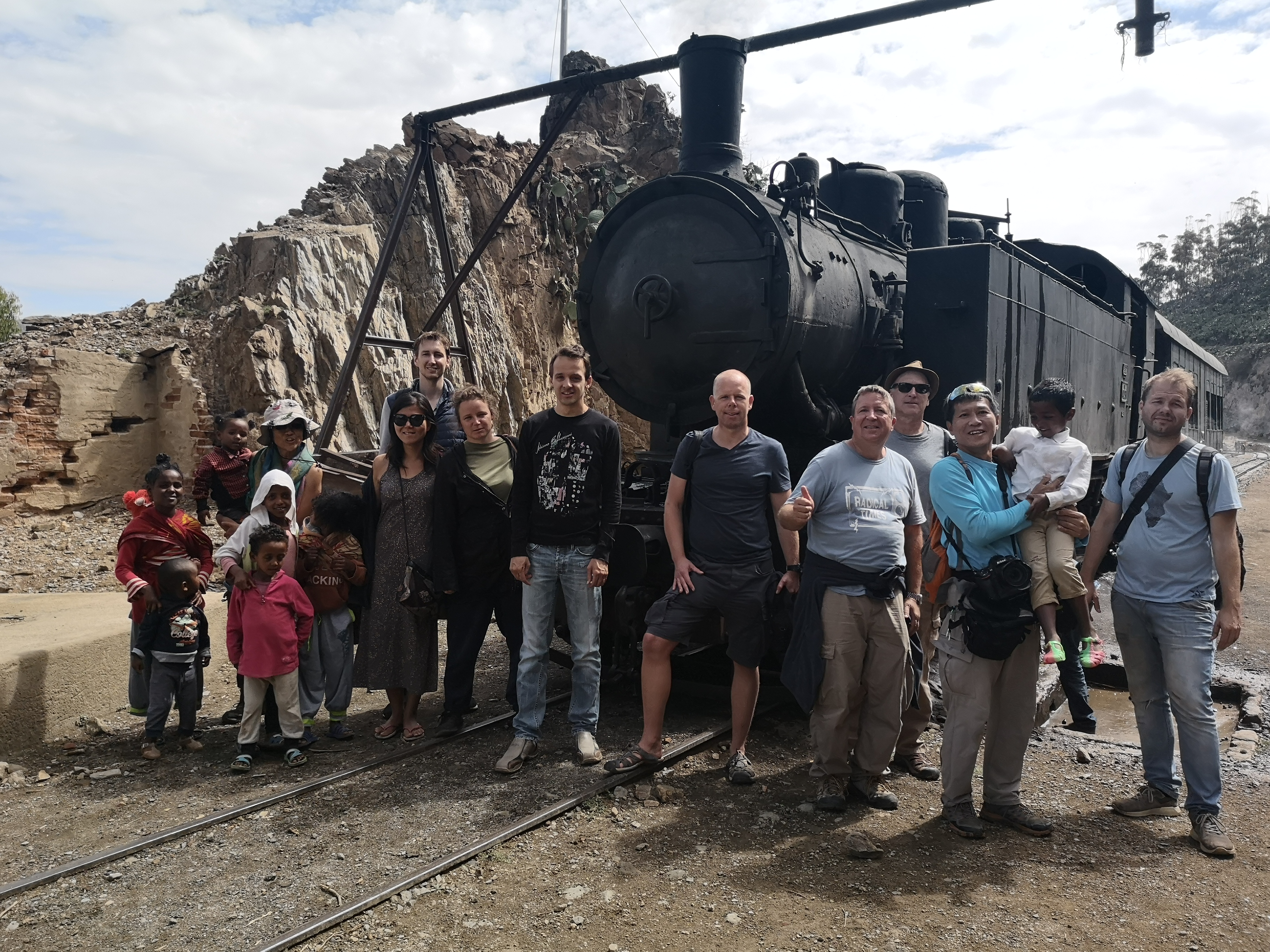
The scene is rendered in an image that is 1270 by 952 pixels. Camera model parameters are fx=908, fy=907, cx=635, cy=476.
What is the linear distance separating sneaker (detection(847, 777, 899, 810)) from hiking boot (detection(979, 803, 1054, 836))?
0.36 metres

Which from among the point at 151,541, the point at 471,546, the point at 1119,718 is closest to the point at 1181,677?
the point at 1119,718

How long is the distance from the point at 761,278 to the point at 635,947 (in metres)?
3.42

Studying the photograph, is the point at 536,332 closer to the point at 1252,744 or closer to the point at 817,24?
the point at 817,24

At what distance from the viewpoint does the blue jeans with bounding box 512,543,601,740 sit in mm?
4320

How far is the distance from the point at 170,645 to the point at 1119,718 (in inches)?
214

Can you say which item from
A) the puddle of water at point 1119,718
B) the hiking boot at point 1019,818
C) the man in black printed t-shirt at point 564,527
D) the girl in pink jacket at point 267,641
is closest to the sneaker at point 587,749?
the man in black printed t-shirt at point 564,527

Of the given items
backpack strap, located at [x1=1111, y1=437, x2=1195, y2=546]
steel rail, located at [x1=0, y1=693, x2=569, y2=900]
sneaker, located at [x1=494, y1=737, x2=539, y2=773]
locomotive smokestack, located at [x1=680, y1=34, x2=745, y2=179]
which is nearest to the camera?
steel rail, located at [x1=0, y1=693, x2=569, y2=900]

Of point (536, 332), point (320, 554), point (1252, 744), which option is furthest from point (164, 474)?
point (536, 332)

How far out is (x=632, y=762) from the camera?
13.5 ft

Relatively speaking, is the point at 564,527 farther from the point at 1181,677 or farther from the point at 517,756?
the point at 1181,677

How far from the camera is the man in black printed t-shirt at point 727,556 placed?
405cm

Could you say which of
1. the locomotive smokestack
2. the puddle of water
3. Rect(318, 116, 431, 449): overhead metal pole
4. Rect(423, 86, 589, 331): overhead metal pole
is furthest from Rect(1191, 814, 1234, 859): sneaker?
Rect(318, 116, 431, 449): overhead metal pole

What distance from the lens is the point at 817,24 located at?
5.93m

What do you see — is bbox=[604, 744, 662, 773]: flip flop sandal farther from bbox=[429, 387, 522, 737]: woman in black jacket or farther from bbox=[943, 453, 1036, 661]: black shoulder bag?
bbox=[943, 453, 1036, 661]: black shoulder bag
